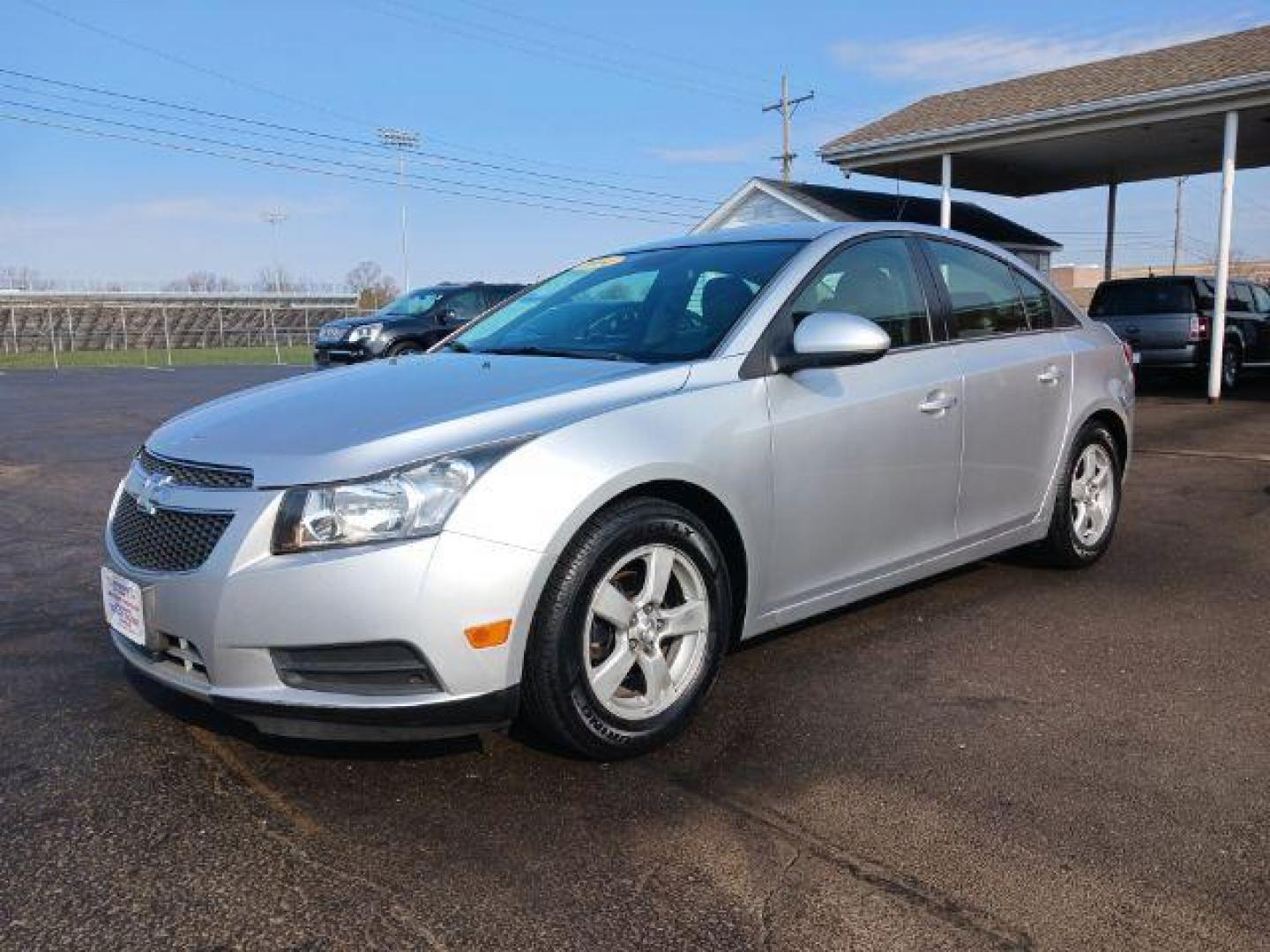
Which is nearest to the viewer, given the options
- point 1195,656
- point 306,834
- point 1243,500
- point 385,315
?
point 306,834

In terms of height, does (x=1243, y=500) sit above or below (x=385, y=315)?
below

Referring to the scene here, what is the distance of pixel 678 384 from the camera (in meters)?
3.29

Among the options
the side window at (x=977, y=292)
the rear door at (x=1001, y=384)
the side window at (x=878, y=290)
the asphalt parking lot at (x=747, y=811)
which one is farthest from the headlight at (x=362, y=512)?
the side window at (x=977, y=292)

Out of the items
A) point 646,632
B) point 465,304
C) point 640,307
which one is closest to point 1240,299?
point 465,304

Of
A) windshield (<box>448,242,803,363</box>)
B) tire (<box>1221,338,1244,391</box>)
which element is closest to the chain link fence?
tire (<box>1221,338,1244,391</box>)

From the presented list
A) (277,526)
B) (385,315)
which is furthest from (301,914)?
(385,315)

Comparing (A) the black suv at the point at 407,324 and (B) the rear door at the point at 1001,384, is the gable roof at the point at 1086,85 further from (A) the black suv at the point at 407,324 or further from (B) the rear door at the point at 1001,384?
(B) the rear door at the point at 1001,384

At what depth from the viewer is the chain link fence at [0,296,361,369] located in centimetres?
5146

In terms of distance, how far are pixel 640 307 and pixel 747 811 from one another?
1.97 metres

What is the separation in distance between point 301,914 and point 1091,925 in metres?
1.70

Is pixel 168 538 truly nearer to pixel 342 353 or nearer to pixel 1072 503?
pixel 1072 503

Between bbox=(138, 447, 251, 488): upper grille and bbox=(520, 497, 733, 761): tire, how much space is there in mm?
871

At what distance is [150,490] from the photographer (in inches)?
122

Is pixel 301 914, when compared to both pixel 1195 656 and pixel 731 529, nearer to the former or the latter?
pixel 731 529
